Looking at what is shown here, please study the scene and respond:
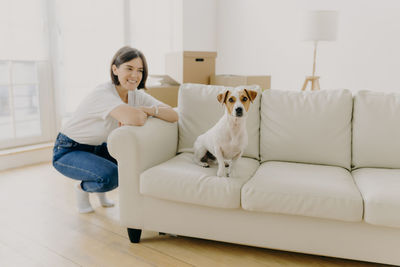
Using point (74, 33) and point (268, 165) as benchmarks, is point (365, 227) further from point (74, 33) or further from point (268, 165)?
point (74, 33)

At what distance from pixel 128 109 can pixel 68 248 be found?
81cm

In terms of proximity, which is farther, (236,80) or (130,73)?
(236,80)

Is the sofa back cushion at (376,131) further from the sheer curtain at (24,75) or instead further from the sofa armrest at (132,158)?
the sheer curtain at (24,75)

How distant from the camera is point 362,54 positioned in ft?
13.9

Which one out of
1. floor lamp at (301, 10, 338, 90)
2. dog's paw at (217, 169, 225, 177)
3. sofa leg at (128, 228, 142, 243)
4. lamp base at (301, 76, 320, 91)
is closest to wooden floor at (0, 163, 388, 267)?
sofa leg at (128, 228, 142, 243)

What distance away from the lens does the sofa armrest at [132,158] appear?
1.89 m

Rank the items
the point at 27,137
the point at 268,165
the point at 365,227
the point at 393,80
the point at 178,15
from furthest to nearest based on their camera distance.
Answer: the point at 178,15 < the point at 393,80 < the point at 27,137 < the point at 268,165 < the point at 365,227

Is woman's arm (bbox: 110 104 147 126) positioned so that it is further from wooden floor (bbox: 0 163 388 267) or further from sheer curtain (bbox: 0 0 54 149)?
sheer curtain (bbox: 0 0 54 149)

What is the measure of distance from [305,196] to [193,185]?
534 millimetres

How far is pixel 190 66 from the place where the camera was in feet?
10.5

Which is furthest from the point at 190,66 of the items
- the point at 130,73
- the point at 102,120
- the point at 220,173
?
the point at 220,173

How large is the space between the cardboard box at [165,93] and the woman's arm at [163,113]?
860mm

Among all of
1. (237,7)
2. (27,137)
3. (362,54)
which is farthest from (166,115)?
(237,7)

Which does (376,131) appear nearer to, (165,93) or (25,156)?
(165,93)
